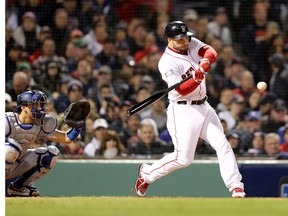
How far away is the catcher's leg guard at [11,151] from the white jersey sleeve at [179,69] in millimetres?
1559

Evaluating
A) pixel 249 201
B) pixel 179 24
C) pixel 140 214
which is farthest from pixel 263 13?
pixel 140 214

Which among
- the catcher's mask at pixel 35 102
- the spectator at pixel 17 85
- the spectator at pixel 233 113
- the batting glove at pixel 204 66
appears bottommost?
the spectator at pixel 233 113

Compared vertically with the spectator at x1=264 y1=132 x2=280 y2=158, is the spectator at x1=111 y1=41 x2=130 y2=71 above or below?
above

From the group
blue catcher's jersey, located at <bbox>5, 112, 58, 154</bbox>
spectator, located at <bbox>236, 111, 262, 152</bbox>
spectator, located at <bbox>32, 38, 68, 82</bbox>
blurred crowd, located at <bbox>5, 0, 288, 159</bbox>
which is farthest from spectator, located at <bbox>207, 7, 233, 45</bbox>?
blue catcher's jersey, located at <bbox>5, 112, 58, 154</bbox>

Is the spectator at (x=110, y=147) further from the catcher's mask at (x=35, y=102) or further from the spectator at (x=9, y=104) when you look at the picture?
the catcher's mask at (x=35, y=102)

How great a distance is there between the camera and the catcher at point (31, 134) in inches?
339

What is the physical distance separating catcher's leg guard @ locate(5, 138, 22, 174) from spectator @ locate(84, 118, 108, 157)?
119 inches

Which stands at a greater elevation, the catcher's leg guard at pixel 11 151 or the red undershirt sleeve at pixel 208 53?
the red undershirt sleeve at pixel 208 53

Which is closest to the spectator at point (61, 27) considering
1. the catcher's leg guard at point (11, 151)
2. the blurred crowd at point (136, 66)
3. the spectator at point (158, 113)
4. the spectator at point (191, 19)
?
the blurred crowd at point (136, 66)

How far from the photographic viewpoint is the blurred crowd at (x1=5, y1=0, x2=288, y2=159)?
39.0 ft

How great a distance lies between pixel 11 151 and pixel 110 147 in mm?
3152

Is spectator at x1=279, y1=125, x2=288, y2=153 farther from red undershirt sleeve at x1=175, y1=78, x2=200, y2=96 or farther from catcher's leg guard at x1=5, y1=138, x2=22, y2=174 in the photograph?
catcher's leg guard at x1=5, y1=138, x2=22, y2=174

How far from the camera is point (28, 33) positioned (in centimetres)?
1400

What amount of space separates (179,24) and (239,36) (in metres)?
5.56
